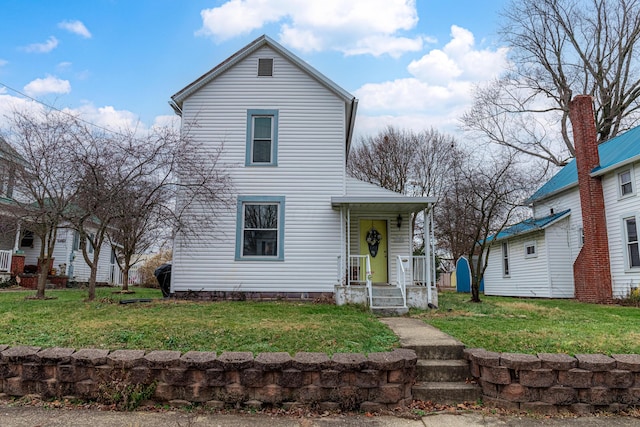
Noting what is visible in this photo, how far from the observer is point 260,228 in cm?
1146

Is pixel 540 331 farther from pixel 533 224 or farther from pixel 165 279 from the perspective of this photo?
pixel 533 224

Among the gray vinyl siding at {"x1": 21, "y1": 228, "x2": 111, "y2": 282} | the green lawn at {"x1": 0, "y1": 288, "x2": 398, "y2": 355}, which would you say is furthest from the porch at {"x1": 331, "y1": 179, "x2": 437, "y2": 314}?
the gray vinyl siding at {"x1": 21, "y1": 228, "x2": 111, "y2": 282}

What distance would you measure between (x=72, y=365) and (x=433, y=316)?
6.49m

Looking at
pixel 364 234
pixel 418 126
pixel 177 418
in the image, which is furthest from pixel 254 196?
pixel 418 126

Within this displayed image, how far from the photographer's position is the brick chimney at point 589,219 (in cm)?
1357

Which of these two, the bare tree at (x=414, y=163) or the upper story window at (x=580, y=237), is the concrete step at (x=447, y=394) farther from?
the bare tree at (x=414, y=163)

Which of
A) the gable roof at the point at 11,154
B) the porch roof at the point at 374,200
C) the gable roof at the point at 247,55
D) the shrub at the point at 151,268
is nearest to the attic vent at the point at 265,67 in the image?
the gable roof at the point at 247,55

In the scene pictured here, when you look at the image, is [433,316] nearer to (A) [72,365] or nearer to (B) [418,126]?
(A) [72,365]

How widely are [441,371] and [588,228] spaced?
12.1 m

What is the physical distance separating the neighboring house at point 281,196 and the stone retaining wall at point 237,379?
21.2ft

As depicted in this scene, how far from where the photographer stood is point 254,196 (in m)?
11.5

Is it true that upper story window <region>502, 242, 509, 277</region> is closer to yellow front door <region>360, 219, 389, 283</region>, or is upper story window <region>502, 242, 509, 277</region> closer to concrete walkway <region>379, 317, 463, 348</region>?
yellow front door <region>360, 219, 389, 283</region>

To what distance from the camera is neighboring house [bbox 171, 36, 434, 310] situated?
1121 cm

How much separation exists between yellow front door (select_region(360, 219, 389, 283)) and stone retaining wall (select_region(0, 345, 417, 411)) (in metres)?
7.67
